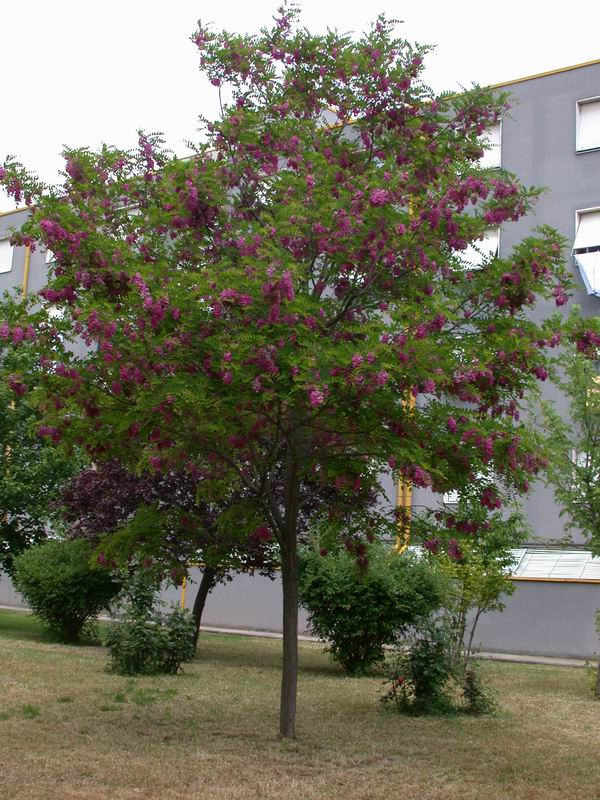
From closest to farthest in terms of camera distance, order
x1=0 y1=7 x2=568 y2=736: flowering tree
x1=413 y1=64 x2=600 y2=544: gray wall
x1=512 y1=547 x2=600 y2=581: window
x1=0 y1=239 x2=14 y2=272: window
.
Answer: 1. x1=0 y1=7 x2=568 y2=736: flowering tree
2. x1=512 y1=547 x2=600 y2=581: window
3. x1=413 y1=64 x2=600 y2=544: gray wall
4. x1=0 y1=239 x2=14 y2=272: window

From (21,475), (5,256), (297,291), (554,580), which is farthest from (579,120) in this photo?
(5,256)

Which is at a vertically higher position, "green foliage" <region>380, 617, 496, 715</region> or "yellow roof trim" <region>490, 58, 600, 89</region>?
"yellow roof trim" <region>490, 58, 600, 89</region>

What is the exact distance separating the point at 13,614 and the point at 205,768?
72.9 feet

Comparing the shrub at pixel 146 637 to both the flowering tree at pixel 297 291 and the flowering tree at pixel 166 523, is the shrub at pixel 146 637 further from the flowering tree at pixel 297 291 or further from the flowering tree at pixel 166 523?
the flowering tree at pixel 297 291

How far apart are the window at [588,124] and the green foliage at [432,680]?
1598cm

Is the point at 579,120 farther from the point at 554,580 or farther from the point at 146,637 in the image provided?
the point at 146,637

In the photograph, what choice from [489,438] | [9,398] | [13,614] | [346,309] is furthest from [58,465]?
[489,438]

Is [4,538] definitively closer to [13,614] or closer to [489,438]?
[13,614]

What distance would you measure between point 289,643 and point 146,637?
14.9 ft

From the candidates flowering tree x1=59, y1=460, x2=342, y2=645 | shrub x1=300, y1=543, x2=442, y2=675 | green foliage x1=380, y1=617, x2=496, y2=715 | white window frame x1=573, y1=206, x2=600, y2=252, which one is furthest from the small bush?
white window frame x1=573, y1=206, x2=600, y2=252

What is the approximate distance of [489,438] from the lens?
7746 mm

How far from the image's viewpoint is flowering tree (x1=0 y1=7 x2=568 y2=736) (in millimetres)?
7617

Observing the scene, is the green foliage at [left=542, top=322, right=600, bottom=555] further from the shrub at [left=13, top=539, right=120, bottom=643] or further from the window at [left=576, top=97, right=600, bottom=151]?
the window at [left=576, top=97, right=600, bottom=151]

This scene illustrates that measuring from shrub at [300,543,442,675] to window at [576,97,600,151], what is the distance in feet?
42.2
